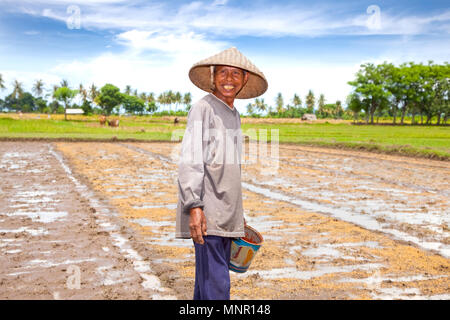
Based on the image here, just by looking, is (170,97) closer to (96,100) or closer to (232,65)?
(96,100)

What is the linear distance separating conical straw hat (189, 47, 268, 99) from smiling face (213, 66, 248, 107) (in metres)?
0.07

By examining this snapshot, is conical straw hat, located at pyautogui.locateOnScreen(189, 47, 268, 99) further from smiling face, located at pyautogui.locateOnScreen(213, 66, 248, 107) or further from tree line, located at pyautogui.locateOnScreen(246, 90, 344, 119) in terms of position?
tree line, located at pyautogui.locateOnScreen(246, 90, 344, 119)

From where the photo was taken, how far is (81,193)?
866cm

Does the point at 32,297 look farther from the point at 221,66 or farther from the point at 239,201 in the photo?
the point at 221,66

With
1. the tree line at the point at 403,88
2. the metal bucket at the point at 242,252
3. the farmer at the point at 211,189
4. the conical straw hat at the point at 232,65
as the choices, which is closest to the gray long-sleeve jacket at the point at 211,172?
the farmer at the point at 211,189

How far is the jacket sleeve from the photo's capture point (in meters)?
2.43

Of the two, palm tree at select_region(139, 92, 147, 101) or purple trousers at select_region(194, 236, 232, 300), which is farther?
palm tree at select_region(139, 92, 147, 101)

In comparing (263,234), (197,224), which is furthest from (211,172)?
(263,234)

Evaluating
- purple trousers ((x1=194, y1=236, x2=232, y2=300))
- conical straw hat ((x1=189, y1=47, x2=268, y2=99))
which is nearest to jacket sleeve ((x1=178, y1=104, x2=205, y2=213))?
purple trousers ((x1=194, y1=236, x2=232, y2=300))

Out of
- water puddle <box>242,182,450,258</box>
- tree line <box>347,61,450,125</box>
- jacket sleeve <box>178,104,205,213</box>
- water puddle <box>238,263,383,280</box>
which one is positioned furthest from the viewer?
tree line <box>347,61,450,125</box>

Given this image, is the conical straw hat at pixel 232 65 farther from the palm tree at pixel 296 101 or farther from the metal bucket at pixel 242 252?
the palm tree at pixel 296 101

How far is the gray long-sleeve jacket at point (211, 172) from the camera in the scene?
8.04 ft
